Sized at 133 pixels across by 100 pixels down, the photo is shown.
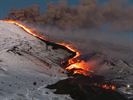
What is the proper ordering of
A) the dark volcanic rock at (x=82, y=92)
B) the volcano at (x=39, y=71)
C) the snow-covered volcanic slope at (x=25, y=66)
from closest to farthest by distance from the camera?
the snow-covered volcanic slope at (x=25, y=66), the volcano at (x=39, y=71), the dark volcanic rock at (x=82, y=92)

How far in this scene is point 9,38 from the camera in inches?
4833

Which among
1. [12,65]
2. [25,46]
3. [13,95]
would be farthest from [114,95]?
[25,46]

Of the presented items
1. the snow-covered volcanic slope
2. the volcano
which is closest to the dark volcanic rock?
the volcano

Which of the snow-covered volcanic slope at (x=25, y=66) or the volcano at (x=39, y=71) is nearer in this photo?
the snow-covered volcanic slope at (x=25, y=66)

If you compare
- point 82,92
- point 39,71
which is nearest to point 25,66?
point 39,71

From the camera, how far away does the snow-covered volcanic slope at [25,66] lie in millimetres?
55622

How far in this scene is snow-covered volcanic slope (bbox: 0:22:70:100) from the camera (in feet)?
182

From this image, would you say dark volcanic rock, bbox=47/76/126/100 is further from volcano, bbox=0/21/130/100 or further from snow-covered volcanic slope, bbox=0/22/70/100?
snow-covered volcanic slope, bbox=0/22/70/100

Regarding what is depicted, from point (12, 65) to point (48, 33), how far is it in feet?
172

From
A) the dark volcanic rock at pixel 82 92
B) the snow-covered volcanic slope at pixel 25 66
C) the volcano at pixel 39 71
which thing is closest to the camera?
the snow-covered volcanic slope at pixel 25 66

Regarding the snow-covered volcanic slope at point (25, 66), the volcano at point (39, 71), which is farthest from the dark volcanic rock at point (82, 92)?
the snow-covered volcanic slope at point (25, 66)

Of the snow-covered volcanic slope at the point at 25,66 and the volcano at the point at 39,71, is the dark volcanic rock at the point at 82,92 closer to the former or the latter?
the volcano at the point at 39,71

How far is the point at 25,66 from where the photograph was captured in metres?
94.6

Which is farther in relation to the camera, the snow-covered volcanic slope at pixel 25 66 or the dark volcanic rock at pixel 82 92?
the dark volcanic rock at pixel 82 92
